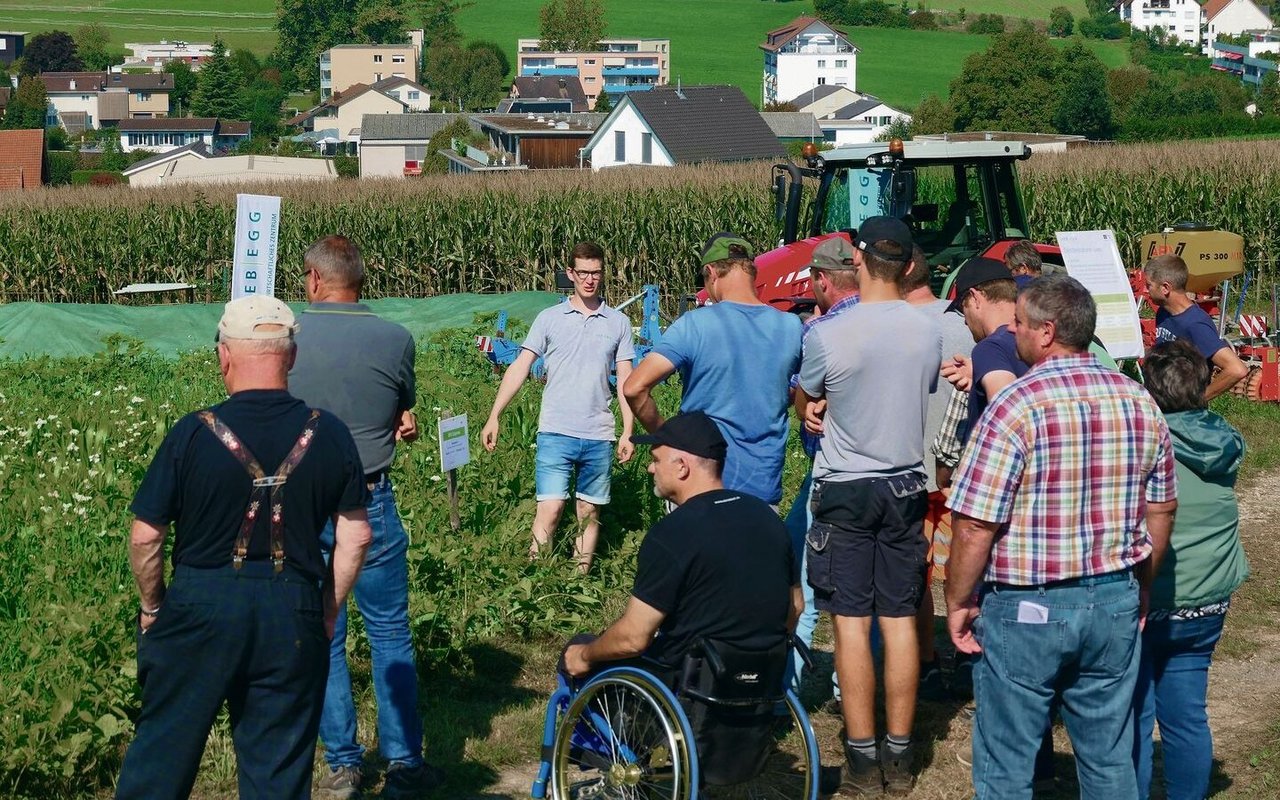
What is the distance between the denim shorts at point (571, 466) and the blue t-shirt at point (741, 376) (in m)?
1.75

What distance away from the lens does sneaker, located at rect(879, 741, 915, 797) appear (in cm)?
529

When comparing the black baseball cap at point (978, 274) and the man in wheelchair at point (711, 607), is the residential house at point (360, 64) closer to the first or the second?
the black baseball cap at point (978, 274)

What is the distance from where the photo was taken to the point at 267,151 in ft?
349

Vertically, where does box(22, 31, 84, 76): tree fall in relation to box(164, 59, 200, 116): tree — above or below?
above

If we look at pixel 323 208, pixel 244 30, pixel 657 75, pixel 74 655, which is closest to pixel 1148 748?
pixel 74 655

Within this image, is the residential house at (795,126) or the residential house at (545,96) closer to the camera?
the residential house at (795,126)

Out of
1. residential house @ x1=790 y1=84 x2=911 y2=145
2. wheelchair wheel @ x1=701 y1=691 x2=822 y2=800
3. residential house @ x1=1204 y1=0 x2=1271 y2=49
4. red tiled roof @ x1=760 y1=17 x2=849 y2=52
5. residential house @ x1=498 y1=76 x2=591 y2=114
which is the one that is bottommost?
wheelchair wheel @ x1=701 y1=691 x2=822 y2=800

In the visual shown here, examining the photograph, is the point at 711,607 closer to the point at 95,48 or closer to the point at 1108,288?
the point at 1108,288

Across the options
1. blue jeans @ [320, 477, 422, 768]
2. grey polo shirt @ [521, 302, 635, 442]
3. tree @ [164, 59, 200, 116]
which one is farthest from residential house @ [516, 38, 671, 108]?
blue jeans @ [320, 477, 422, 768]

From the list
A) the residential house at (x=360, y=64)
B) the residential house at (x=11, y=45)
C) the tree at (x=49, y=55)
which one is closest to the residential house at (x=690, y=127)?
the residential house at (x=360, y=64)

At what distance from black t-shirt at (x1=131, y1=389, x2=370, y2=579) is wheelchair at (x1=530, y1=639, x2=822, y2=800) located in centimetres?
118

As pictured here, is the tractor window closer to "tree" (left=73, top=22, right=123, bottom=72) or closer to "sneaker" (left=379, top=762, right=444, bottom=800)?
"sneaker" (left=379, top=762, right=444, bottom=800)

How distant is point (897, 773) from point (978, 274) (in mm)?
1949

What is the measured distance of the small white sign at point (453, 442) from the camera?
6867 mm
